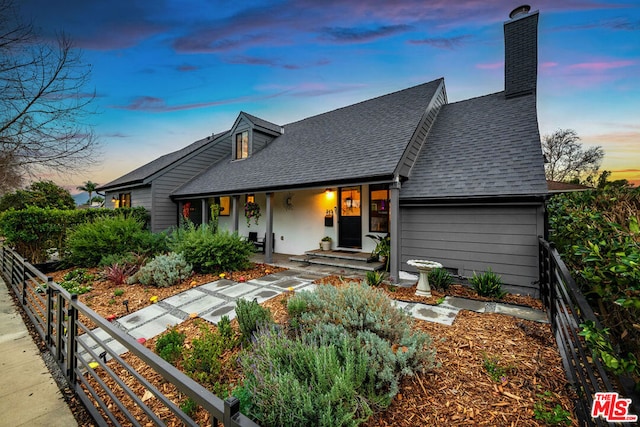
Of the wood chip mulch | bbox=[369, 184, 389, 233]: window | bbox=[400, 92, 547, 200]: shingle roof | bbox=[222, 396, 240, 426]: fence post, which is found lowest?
the wood chip mulch

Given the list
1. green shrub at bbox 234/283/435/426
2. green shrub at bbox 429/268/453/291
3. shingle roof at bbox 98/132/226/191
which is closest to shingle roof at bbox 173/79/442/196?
shingle roof at bbox 98/132/226/191

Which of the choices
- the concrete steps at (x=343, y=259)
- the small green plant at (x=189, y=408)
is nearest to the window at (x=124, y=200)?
the concrete steps at (x=343, y=259)

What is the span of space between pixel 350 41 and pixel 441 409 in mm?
9768

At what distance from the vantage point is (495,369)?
2557 millimetres

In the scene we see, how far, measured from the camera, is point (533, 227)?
520cm

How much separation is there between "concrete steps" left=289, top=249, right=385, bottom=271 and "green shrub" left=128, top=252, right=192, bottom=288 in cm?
342

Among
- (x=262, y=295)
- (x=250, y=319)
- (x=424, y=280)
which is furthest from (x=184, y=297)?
(x=424, y=280)

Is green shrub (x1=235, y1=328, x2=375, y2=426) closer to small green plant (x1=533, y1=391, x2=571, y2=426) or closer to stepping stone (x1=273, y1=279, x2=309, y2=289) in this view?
small green plant (x1=533, y1=391, x2=571, y2=426)

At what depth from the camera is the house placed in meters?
5.54

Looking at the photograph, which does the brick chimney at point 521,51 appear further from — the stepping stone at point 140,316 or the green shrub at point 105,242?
the green shrub at point 105,242

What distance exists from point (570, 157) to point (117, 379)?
24.5m

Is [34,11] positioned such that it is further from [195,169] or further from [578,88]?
[578,88]

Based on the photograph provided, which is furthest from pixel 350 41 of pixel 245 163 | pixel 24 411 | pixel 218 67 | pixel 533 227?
pixel 24 411

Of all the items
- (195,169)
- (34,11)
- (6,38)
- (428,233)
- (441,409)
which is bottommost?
(441,409)
